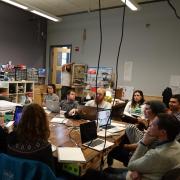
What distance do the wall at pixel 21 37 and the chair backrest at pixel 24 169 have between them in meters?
4.84

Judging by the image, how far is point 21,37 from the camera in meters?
5.97

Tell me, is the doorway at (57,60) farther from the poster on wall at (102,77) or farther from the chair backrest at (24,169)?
the chair backrest at (24,169)

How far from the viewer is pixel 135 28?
519cm

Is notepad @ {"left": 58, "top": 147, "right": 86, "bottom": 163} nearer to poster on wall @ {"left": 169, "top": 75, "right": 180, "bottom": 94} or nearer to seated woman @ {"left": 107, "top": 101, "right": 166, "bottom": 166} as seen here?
seated woman @ {"left": 107, "top": 101, "right": 166, "bottom": 166}

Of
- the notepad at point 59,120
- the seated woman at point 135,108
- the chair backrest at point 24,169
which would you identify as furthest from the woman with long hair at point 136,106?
the chair backrest at point 24,169

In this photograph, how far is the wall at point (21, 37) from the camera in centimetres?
551

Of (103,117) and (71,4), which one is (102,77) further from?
(103,117)

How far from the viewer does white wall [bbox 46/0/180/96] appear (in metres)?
4.76

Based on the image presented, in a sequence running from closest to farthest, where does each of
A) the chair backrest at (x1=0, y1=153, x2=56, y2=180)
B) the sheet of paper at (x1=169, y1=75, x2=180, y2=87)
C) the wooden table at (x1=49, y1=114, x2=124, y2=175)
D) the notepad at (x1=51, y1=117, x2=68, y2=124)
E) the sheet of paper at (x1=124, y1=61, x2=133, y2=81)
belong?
1. the chair backrest at (x1=0, y1=153, x2=56, y2=180)
2. the wooden table at (x1=49, y1=114, x2=124, y2=175)
3. the notepad at (x1=51, y1=117, x2=68, y2=124)
4. the sheet of paper at (x1=169, y1=75, x2=180, y2=87)
5. the sheet of paper at (x1=124, y1=61, x2=133, y2=81)

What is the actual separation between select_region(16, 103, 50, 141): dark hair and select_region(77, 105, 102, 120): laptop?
4.13 feet

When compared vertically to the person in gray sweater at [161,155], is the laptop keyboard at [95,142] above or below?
below

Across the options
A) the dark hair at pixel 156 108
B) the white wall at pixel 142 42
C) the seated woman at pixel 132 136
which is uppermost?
the white wall at pixel 142 42

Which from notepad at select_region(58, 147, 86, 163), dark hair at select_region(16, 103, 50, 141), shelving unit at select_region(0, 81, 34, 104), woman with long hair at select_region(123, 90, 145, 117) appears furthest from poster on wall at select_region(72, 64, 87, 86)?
dark hair at select_region(16, 103, 50, 141)

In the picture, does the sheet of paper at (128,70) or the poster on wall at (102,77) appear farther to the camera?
the poster on wall at (102,77)
